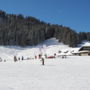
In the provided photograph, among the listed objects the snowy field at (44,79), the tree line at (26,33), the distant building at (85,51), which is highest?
the tree line at (26,33)

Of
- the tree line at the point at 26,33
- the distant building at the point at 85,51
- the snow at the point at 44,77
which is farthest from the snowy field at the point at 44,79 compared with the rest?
the tree line at the point at 26,33

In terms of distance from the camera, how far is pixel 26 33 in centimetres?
13838

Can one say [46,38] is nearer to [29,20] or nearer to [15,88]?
[29,20]

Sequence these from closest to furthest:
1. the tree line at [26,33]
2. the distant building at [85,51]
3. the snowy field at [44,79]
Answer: the snowy field at [44,79] → the distant building at [85,51] → the tree line at [26,33]

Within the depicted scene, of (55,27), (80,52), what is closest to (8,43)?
(55,27)

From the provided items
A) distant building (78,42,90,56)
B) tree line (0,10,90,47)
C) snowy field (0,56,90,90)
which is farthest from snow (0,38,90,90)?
tree line (0,10,90,47)

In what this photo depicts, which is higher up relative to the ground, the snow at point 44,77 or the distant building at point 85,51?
the distant building at point 85,51

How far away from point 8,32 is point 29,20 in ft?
133

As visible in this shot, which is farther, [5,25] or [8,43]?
[5,25]

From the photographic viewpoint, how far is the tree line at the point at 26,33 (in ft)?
420

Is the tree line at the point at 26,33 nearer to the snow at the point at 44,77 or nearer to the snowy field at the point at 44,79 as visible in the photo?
the snow at the point at 44,77

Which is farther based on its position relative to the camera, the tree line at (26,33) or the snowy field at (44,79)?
the tree line at (26,33)

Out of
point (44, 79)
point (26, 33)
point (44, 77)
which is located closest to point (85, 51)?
point (26, 33)

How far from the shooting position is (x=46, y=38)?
150 meters
